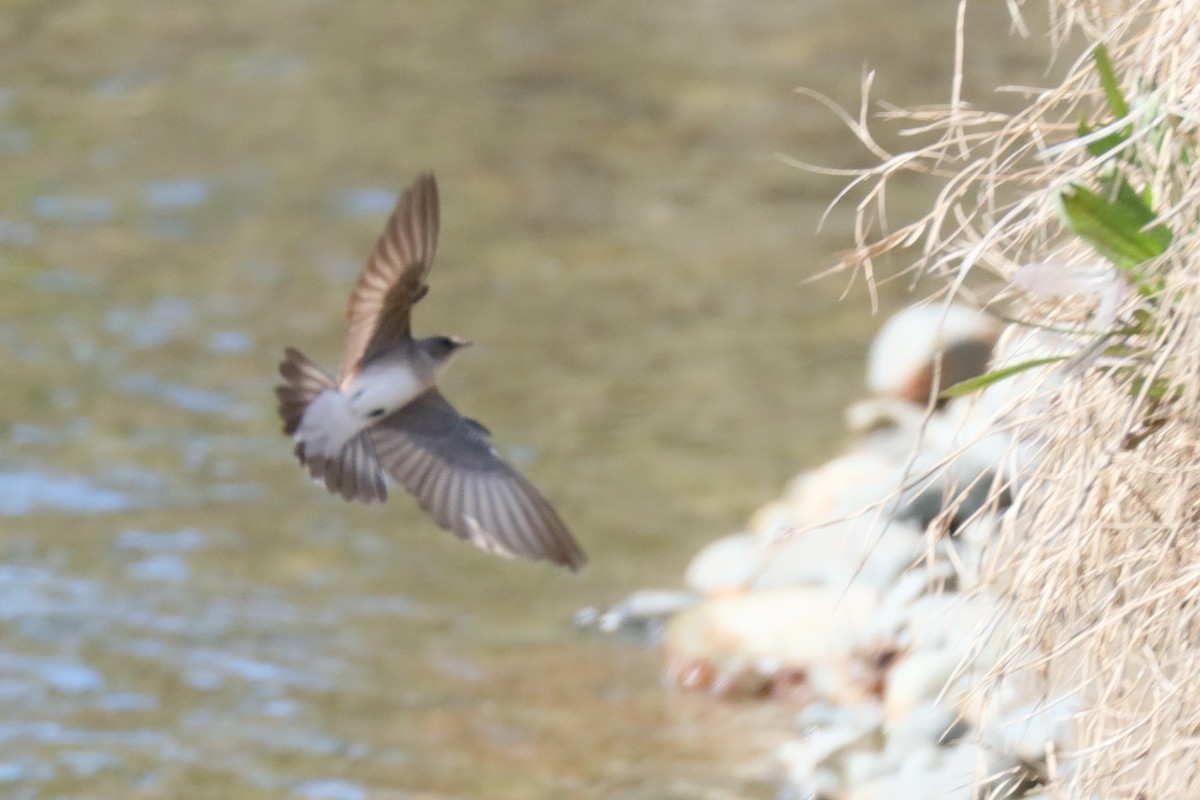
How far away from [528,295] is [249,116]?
8.61 ft

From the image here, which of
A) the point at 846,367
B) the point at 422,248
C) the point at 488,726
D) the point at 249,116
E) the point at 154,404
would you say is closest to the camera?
the point at 422,248

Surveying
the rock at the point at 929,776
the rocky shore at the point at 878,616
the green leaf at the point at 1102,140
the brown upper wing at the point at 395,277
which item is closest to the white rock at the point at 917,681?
the rocky shore at the point at 878,616

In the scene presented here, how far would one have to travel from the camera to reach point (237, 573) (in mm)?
5969

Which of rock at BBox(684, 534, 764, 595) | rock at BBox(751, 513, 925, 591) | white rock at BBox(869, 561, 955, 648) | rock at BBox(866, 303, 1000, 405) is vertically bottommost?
white rock at BBox(869, 561, 955, 648)

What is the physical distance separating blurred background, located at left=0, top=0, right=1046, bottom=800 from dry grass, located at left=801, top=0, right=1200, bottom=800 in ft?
6.27

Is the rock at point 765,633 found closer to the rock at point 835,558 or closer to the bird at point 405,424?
the rock at point 835,558

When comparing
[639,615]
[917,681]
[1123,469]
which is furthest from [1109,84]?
[639,615]

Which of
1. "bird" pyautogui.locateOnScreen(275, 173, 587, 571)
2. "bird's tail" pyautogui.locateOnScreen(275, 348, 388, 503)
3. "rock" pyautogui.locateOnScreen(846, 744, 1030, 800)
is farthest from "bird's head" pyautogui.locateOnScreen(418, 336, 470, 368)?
"rock" pyautogui.locateOnScreen(846, 744, 1030, 800)

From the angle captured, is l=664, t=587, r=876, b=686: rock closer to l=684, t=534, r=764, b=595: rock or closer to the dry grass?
l=684, t=534, r=764, b=595: rock

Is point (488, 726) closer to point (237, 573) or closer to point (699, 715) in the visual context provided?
point (699, 715)

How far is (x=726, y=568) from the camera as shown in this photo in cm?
577

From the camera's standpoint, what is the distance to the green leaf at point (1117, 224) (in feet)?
8.30

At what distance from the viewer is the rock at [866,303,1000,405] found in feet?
21.1

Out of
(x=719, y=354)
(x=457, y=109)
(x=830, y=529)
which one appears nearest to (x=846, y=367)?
(x=719, y=354)
